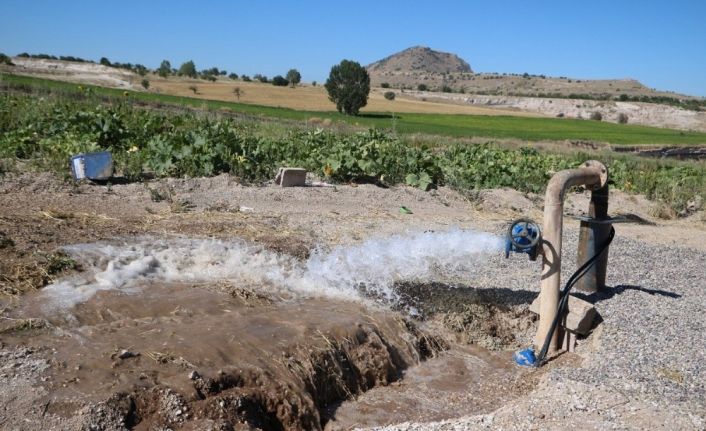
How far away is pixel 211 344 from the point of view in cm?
421

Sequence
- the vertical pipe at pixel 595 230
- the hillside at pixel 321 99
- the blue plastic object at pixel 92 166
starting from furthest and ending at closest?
the hillside at pixel 321 99
the blue plastic object at pixel 92 166
the vertical pipe at pixel 595 230

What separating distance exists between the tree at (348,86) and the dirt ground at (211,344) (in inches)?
1769

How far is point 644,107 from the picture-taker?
71.3 metres

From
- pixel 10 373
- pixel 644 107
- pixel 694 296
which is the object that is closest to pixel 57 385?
pixel 10 373

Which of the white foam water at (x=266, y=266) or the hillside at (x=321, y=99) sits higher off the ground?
the hillside at (x=321, y=99)

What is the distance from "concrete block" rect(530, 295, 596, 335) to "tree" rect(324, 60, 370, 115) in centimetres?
4687

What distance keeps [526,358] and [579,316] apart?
538mm

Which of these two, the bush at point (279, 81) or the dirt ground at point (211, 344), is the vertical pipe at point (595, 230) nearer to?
the dirt ground at point (211, 344)

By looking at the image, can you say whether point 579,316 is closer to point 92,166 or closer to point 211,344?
point 211,344

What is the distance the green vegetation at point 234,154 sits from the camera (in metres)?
9.66

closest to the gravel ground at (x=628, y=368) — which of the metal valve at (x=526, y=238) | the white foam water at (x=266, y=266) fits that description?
the white foam water at (x=266, y=266)

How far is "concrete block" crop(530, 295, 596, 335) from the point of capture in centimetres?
509

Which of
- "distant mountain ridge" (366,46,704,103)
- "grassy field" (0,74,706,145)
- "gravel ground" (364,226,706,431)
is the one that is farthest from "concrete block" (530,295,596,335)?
"distant mountain ridge" (366,46,704,103)

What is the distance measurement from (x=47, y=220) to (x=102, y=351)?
3.18 meters
